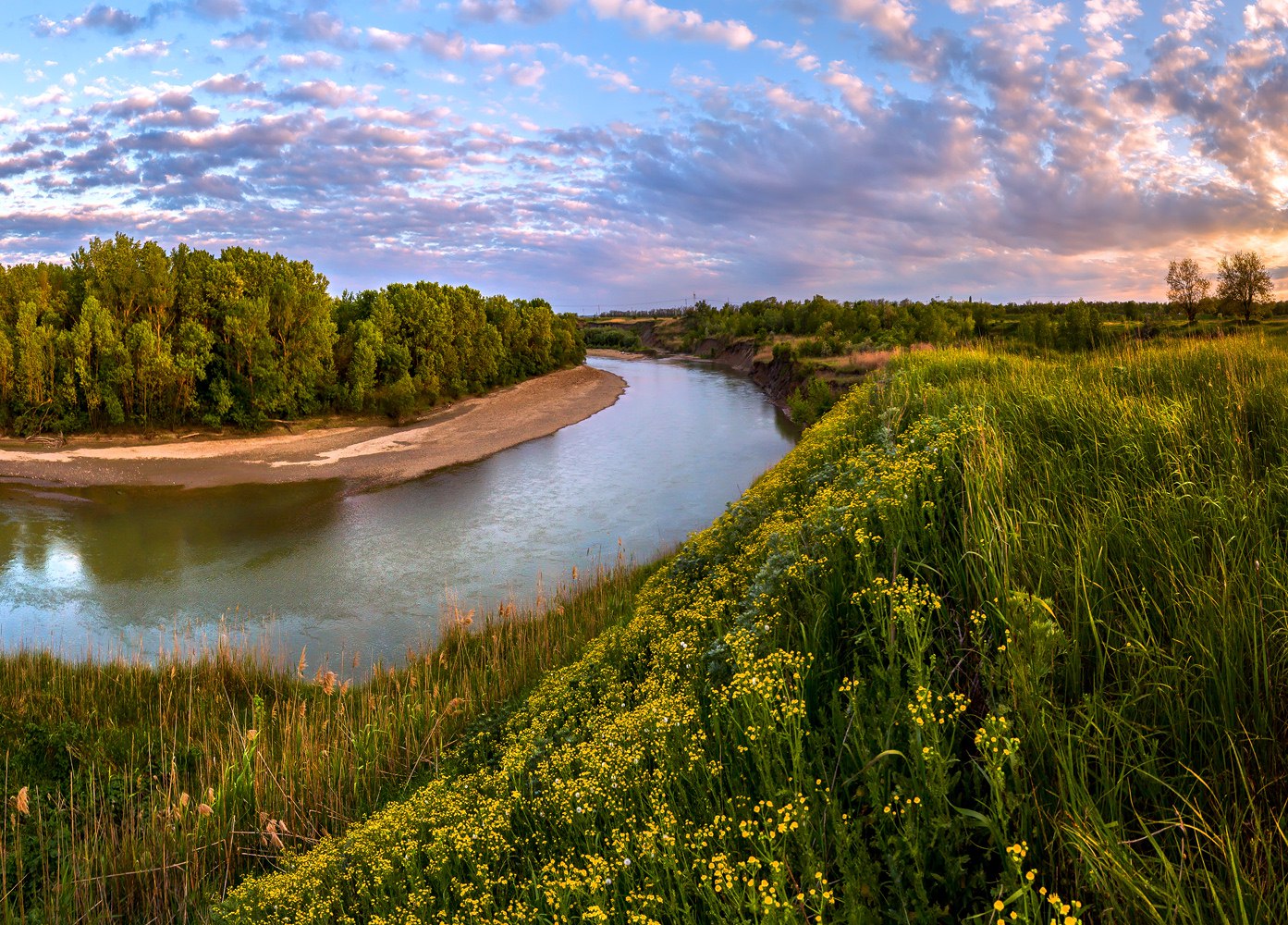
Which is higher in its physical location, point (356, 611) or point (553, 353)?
point (553, 353)

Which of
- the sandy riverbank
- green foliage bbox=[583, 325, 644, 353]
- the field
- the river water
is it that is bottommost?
the river water

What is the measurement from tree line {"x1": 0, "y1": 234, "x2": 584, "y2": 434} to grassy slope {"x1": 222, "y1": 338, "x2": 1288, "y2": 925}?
35.9m

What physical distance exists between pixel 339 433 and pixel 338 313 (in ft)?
44.0

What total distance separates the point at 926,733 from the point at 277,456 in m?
36.2

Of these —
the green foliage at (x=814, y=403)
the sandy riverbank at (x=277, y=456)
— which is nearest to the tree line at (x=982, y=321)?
the green foliage at (x=814, y=403)

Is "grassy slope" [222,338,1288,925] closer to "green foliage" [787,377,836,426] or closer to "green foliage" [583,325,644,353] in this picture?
"green foliage" [787,377,836,426]

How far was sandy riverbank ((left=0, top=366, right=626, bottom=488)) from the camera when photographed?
3044cm

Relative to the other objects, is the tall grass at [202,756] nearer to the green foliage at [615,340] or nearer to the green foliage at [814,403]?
the green foliage at [814,403]

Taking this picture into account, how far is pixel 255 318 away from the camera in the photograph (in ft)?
119

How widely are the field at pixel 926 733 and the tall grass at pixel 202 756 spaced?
120 mm

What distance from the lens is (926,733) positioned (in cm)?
323

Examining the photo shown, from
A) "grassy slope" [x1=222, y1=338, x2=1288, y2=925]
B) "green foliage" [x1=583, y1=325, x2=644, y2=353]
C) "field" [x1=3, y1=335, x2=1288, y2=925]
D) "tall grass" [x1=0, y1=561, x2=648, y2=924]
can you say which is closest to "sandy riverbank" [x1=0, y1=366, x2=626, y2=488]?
"tall grass" [x1=0, y1=561, x2=648, y2=924]

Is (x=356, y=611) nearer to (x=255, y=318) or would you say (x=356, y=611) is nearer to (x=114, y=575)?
(x=114, y=575)

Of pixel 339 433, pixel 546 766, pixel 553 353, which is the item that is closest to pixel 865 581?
pixel 546 766
